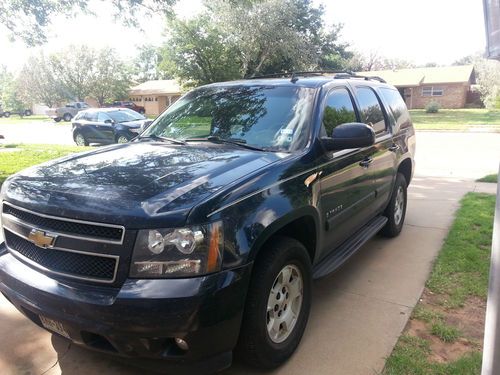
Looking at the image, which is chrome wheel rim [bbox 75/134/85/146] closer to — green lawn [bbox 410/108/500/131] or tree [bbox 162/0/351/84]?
tree [bbox 162/0/351/84]

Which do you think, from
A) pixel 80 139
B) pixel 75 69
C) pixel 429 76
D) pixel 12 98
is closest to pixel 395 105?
pixel 80 139

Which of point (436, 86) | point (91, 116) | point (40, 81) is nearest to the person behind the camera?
point (91, 116)

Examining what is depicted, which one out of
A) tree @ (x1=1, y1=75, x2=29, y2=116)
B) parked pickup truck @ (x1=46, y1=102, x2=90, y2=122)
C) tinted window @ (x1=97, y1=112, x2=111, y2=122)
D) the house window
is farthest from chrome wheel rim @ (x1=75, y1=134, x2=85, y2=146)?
tree @ (x1=1, y1=75, x2=29, y2=116)

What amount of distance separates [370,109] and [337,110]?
37.3 inches

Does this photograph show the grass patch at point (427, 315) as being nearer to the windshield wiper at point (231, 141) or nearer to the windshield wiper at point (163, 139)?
the windshield wiper at point (231, 141)

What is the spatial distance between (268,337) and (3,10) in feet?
41.5

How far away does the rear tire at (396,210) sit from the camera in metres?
5.25

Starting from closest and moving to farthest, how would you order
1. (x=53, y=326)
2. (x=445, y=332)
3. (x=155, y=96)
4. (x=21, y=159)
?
(x=53, y=326)
(x=445, y=332)
(x=21, y=159)
(x=155, y=96)

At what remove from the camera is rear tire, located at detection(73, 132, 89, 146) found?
56.1 feet

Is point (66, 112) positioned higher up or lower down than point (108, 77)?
lower down

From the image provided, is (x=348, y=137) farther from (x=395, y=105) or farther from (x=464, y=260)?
(x=395, y=105)

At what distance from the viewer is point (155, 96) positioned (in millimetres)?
52844

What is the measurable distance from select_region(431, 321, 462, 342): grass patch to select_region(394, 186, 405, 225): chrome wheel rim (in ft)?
7.16

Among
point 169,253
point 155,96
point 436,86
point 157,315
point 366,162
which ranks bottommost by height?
point 157,315
